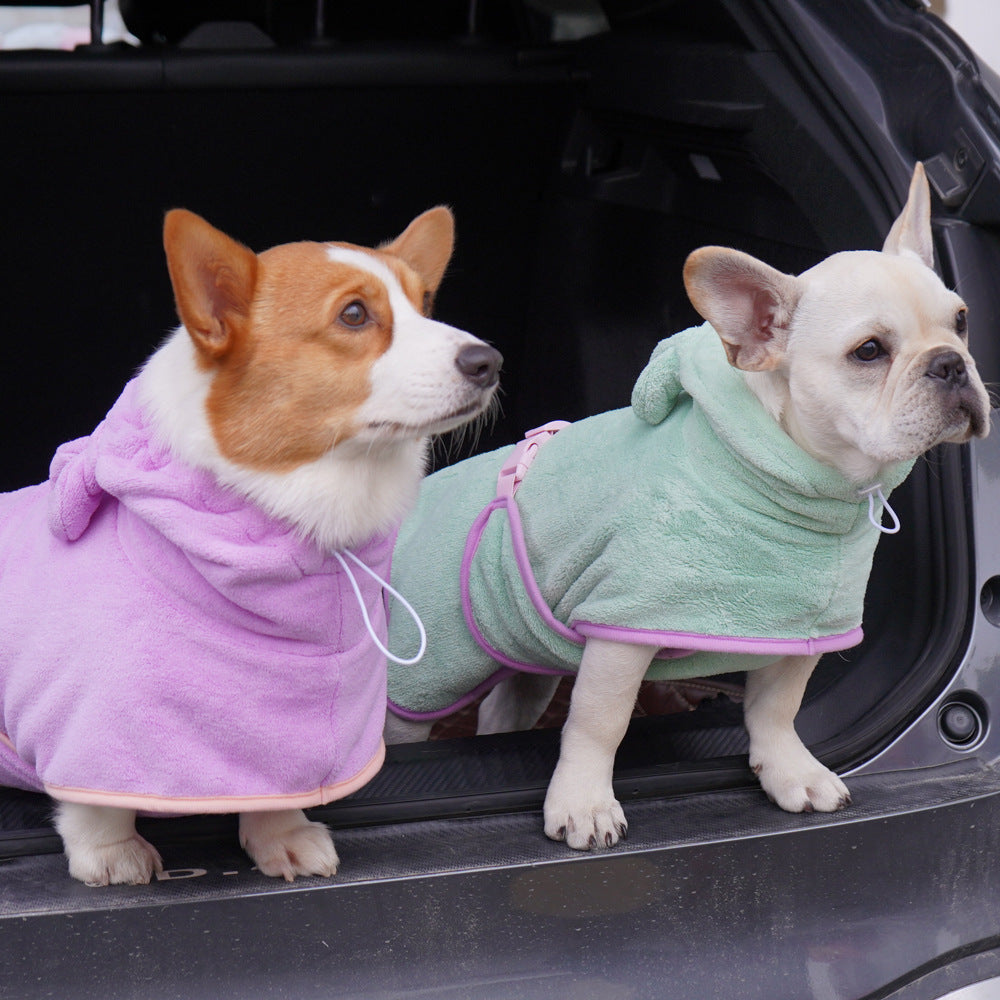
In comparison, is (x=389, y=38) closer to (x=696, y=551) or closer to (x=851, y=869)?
(x=696, y=551)

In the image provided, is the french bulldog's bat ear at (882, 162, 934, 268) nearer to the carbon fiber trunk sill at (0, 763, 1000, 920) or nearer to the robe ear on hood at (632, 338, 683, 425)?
the robe ear on hood at (632, 338, 683, 425)

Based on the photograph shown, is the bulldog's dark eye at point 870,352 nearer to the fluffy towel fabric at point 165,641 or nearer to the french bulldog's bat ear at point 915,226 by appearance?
the french bulldog's bat ear at point 915,226

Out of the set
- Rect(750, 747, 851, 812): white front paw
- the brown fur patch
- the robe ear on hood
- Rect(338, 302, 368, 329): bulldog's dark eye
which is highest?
Rect(338, 302, 368, 329): bulldog's dark eye

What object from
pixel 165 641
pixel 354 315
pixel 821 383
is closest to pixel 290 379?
pixel 354 315

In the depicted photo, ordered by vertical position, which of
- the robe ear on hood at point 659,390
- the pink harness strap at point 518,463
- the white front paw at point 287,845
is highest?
the robe ear on hood at point 659,390

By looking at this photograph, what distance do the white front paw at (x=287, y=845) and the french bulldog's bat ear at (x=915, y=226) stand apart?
3.27 feet

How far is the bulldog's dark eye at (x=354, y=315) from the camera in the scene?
1350 mm

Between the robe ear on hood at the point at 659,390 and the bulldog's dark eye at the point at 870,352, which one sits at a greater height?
the bulldog's dark eye at the point at 870,352

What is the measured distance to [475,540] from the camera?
184cm

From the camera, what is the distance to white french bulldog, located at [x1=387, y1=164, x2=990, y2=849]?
56.7 inches

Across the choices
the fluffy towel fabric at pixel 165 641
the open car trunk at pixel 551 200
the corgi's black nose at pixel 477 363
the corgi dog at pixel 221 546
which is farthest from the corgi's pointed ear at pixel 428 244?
the open car trunk at pixel 551 200

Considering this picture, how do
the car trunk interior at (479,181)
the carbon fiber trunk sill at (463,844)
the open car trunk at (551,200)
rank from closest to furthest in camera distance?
the carbon fiber trunk sill at (463,844)
the open car trunk at (551,200)
the car trunk interior at (479,181)

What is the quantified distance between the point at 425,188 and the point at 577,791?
1454mm

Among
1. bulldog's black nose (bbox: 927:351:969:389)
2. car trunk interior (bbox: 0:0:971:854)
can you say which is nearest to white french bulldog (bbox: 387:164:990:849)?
bulldog's black nose (bbox: 927:351:969:389)
